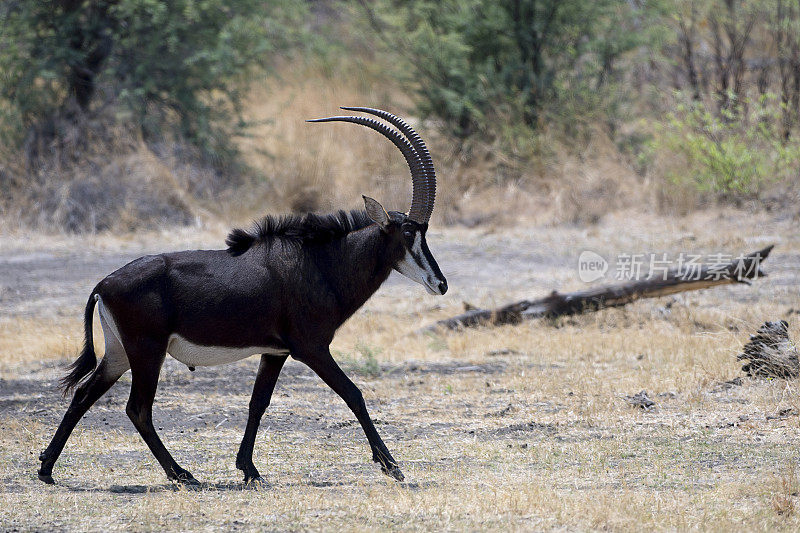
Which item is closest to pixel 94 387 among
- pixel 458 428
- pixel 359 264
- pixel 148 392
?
pixel 148 392

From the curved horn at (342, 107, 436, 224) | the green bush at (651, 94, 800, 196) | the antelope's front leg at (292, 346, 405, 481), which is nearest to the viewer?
the antelope's front leg at (292, 346, 405, 481)

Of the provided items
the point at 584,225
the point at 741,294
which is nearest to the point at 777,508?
the point at 741,294

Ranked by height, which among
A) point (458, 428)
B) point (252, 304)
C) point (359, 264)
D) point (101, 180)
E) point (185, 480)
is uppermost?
point (359, 264)

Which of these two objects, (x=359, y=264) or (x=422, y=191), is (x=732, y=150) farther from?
(x=359, y=264)

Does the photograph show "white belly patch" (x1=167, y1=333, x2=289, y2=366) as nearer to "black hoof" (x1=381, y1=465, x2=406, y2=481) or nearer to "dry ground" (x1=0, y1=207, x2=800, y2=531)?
"dry ground" (x1=0, y1=207, x2=800, y2=531)

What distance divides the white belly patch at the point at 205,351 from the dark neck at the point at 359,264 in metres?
0.51

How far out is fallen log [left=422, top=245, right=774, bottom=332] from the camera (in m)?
10.4

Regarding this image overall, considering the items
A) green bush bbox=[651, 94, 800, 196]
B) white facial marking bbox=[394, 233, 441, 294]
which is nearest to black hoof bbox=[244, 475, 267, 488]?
white facial marking bbox=[394, 233, 441, 294]

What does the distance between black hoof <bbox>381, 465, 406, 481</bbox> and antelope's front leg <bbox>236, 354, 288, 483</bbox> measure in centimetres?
76

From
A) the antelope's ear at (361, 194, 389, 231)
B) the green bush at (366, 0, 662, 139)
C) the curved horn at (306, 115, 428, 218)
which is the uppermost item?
the green bush at (366, 0, 662, 139)

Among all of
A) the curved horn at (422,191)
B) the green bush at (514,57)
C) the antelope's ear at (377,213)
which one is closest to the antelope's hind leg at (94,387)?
the antelope's ear at (377,213)

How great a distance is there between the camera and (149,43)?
18.2 m

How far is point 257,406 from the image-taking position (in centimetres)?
623

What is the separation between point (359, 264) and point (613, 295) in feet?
16.7
